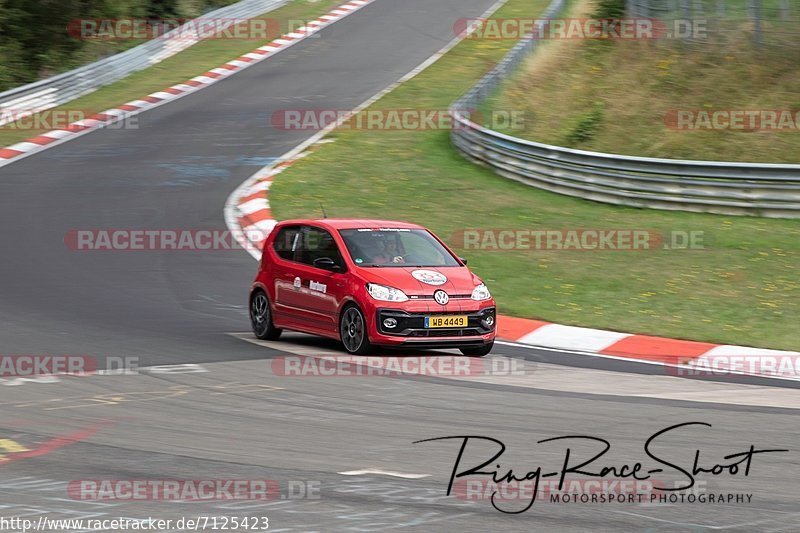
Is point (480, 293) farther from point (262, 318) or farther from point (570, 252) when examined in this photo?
point (570, 252)

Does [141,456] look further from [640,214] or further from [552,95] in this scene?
[552,95]

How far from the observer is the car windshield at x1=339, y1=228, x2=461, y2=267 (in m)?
12.6

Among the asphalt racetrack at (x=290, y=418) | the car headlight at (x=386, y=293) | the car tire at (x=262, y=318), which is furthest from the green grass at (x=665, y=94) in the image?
the car headlight at (x=386, y=293)

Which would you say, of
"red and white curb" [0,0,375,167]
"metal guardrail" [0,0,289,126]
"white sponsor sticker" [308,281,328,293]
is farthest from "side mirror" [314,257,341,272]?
"metal guardrail" [0,0,289,126]

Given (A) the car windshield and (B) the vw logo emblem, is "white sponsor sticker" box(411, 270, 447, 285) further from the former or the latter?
(A) the car windshield

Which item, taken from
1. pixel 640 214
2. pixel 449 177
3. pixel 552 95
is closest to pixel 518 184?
pixel 449 177

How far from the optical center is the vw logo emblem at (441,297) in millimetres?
11969

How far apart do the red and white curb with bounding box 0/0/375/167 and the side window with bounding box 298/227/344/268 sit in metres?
13.0

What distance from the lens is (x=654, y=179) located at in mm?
20125

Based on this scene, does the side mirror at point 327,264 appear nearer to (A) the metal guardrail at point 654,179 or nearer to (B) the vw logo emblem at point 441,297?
→ (B) the vw logo emblem at point 441,297

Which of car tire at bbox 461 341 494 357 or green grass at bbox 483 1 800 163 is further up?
green grass at bbox 483 1 800 163

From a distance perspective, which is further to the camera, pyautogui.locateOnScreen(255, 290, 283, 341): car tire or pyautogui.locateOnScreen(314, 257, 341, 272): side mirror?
pyautogui.locateOnScreen(255, 290, 283, 341): car tire

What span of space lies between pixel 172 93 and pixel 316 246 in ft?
64.8

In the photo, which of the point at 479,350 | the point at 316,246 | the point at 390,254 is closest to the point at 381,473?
the point at 479,350
